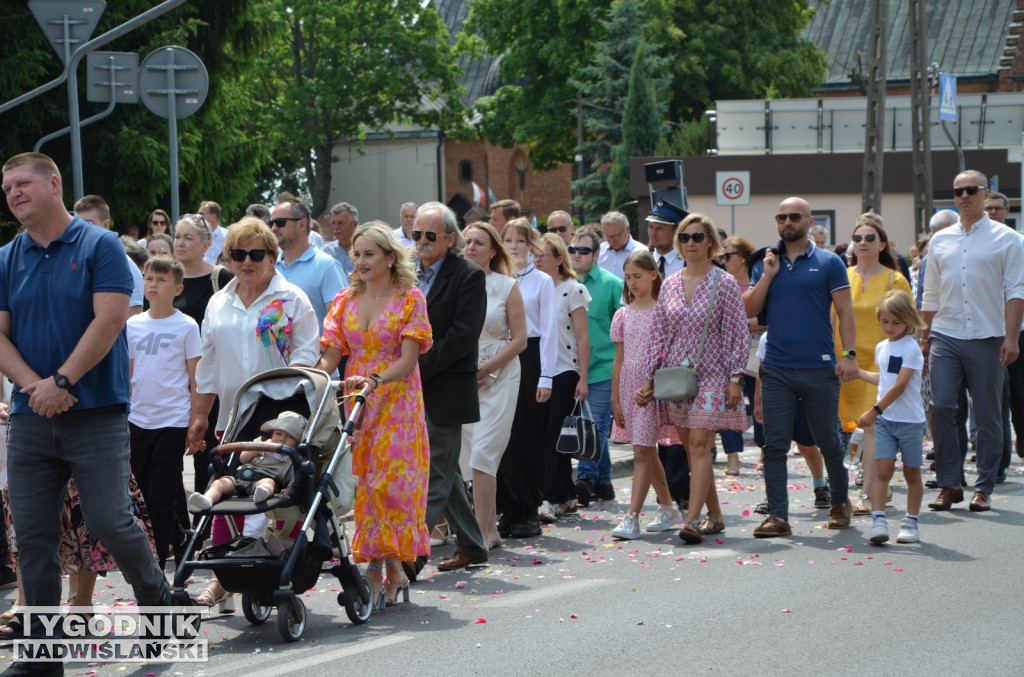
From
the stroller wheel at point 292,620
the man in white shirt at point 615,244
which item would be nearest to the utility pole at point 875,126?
the man in white shirt at point 615,244

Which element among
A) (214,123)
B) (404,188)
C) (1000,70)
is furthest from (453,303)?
(404,188)

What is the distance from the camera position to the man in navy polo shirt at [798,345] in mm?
9438

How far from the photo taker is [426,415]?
27.0 feet

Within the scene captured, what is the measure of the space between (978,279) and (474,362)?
13.7ft

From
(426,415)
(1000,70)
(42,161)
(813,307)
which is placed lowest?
(426,415)

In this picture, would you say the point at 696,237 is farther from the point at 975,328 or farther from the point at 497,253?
the point at 975,328

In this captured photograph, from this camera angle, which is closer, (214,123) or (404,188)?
(214,123)

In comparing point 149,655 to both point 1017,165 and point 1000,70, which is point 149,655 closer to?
point 1017,165

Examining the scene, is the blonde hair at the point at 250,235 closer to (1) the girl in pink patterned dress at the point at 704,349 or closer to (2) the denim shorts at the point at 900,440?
(1) the girl in pink patterned dress at the point at 704,349

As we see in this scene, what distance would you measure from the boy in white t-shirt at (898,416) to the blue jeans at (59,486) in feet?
16.0

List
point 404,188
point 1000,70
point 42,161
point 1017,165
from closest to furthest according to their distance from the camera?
point 42,161 → point 1017,165 → point 1000,70 → point 404,188

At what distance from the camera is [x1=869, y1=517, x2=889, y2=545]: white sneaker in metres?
8.98

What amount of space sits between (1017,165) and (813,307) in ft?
121

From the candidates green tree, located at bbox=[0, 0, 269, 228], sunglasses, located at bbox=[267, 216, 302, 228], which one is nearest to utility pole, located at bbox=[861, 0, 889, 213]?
green tree, located at bbox=[0, 0, 269, 228]
